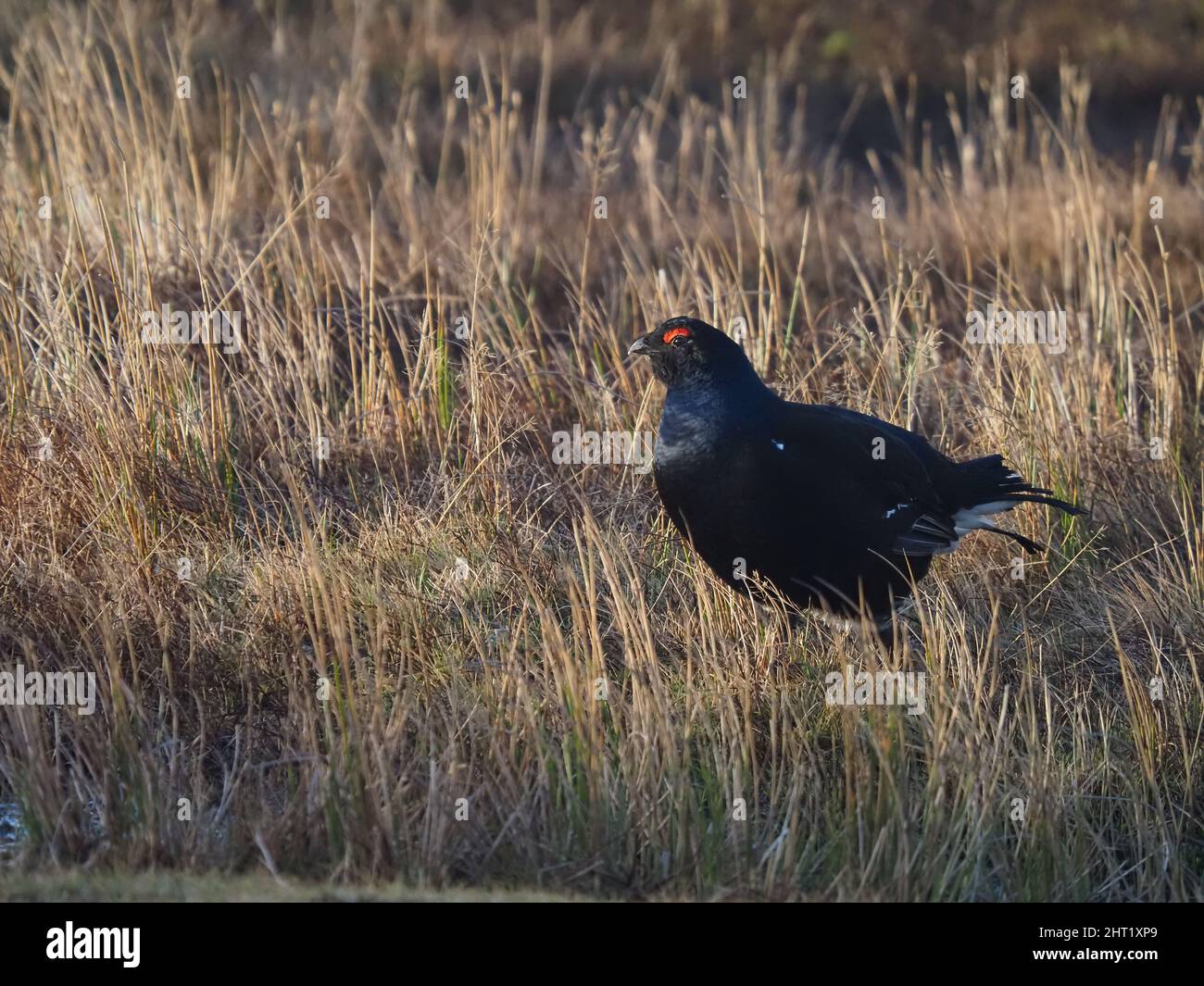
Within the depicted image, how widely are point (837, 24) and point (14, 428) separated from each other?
36.7 feet

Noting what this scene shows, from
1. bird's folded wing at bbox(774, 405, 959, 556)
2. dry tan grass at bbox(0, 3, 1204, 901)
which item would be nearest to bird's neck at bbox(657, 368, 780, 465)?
bird's folded wing at bbox(774, 405, 959, 556)

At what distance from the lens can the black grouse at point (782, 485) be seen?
4.08 m

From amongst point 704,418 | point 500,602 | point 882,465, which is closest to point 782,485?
point 704,418

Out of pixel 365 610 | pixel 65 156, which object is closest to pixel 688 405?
pixel 365 610

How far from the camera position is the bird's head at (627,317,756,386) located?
417 cm

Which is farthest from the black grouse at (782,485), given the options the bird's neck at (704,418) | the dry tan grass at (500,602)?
the dry tan grass at (500,602)

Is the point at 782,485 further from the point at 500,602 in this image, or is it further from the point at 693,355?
the point at 500,602

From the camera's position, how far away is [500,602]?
4.54m

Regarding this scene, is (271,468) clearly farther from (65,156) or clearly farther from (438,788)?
(438,788)

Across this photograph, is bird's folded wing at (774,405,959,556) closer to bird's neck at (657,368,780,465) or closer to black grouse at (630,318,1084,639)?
black grouse at (630,318,1084,639)

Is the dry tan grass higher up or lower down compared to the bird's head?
lower down

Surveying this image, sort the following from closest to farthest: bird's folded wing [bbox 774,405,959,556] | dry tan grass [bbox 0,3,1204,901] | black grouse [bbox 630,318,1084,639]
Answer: dry tan grass [bbox 0,3,1204,901]
black grouse [bbox 630,318,1084,639]
bird's folded wing [bbox 774,405,959,556]

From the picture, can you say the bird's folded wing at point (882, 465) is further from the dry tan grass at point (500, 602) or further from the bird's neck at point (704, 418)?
the dry tan grass at point (500, 602)
